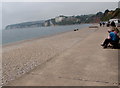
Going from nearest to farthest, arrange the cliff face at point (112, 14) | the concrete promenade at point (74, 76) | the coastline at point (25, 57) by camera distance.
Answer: the concrete promenade at point (74, 76)
the coastline at point (25, 57)
the cliff face at point (112, 14)

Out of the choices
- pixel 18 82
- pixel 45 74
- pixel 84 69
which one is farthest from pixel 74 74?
pixel 18 82

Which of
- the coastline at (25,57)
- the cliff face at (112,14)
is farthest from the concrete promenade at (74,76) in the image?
the cliff face at (112,14)

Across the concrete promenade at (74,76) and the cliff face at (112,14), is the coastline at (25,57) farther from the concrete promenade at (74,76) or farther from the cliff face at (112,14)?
the cliff face at (112,14)

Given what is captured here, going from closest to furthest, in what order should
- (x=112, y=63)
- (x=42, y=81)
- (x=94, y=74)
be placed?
(x=42, y=81)
(x=94, y=74)
(x=112, y=63)

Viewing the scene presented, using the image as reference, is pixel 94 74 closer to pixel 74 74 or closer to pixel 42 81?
pixel 74 74

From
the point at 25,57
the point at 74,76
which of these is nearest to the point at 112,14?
the point at 25,57

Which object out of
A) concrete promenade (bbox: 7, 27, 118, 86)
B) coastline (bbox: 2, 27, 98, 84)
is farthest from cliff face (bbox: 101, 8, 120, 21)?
concrete promenade (bbox: 7, 27, 118, 86)

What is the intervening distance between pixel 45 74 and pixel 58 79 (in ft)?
2.13

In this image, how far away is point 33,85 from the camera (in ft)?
13.1

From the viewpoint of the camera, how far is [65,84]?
3.98 meters

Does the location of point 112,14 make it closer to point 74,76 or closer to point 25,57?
point 25,57

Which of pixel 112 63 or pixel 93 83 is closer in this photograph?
pixel 93 83

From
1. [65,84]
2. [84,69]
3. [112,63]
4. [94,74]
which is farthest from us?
[112,63]

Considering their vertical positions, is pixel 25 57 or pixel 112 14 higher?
pixel 112 14
